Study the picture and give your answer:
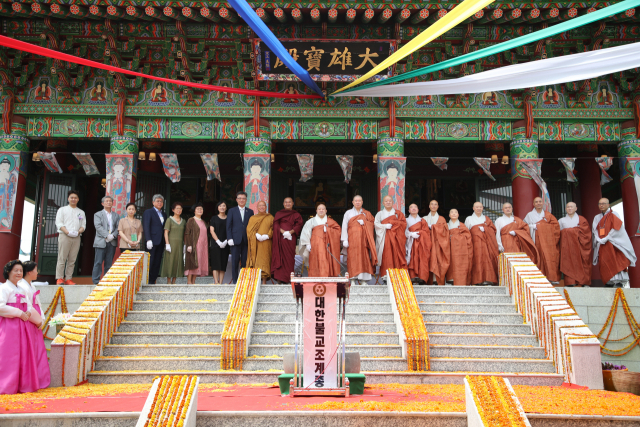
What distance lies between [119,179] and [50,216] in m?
2.41

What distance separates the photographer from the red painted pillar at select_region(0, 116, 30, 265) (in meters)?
10.7

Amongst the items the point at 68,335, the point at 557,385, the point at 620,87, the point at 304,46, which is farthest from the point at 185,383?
the point at 620,87

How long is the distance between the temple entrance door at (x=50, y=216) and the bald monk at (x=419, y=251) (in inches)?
298

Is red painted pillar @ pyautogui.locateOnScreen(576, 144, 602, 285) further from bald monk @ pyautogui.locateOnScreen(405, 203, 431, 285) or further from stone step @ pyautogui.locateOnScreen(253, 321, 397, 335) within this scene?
stone step @ pyautogui.locateOnScreen(253, 321, 397, 335)

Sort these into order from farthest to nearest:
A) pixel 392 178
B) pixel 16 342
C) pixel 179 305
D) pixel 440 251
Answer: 1. pixel 392 178
2. pixel 440 251
3. pixel 179 305
4. pixel 16 342

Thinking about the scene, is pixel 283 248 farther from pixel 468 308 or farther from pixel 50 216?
pixel 50 216

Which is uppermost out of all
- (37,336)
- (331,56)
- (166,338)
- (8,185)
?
(331,56)

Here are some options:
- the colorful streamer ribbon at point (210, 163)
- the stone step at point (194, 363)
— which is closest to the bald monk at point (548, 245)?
the stone step at point (194, 363)

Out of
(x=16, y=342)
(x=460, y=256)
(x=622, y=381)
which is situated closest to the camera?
(x=16, y=342)

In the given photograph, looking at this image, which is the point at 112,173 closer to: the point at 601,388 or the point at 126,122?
the point at 126,122

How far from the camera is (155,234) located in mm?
9211

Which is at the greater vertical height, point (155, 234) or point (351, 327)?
point (155, 234)

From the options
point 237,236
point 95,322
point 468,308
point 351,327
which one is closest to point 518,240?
point 468,308

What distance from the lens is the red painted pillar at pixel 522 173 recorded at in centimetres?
1127
